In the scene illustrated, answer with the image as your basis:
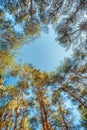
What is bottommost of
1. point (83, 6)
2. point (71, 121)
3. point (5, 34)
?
point (71, 121)

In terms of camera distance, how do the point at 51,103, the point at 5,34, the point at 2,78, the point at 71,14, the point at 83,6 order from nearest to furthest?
the point at 83,6 → the point at 71,14 → the point at 5,34 → the point at 2,78 → the point at 51,103

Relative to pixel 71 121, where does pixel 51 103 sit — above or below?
above

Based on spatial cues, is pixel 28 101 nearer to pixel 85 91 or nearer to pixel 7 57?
pixel 85 91

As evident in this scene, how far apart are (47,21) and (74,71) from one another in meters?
7.58

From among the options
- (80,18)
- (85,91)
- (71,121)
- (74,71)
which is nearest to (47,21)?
(80,18)

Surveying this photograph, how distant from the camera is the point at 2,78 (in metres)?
18.2

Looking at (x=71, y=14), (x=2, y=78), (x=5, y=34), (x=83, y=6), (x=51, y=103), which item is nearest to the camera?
(x=83, y=6)

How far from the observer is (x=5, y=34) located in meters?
13.3

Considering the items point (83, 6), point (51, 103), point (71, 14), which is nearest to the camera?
point (83, 6)

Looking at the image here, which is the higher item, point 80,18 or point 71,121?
point 80,18

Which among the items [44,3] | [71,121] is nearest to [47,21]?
[44,3]

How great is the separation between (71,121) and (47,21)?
1165 centimetres

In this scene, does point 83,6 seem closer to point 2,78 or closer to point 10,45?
point 10,45

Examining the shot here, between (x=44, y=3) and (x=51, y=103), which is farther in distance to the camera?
(x=51, y=103)
